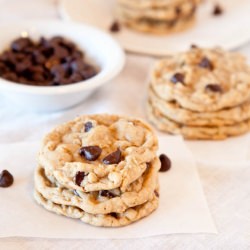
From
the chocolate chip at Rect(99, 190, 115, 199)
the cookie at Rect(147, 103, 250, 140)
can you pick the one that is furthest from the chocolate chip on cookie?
the chocolate chip at Rect(99, 190, 115, 199)

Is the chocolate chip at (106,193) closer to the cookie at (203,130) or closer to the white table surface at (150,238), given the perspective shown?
the white table surface at (150,238)

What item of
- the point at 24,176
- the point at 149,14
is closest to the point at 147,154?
the point at 24,176

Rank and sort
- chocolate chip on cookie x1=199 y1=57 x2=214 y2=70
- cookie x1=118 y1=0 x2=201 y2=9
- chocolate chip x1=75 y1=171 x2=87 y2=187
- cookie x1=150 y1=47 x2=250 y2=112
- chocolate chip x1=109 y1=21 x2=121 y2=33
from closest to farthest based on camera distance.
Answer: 1. chocolate chip x1=75 y1=171 x2=87 y2=187
2. cookie x1=150 y1=47 x2=250 y2=112
3. chocolate chip on cookie x1=199 y1=57 x2=214 y2=70
4. cookie x1=118 y1=0 x2=201 y2=9
5. chocolate chip x1=109 y1=21 x2=121 y2=33

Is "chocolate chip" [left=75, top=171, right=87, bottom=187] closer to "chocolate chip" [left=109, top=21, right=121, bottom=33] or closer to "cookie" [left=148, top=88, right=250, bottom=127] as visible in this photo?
"cookie" [left=148, top=88, right=250, bottom=127]

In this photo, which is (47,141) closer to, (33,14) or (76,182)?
(76,182)

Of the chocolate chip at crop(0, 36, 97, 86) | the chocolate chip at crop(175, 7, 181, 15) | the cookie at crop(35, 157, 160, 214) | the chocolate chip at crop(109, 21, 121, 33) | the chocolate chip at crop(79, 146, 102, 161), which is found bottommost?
the chocolate chip at crop(109, 21, 121, 33)
